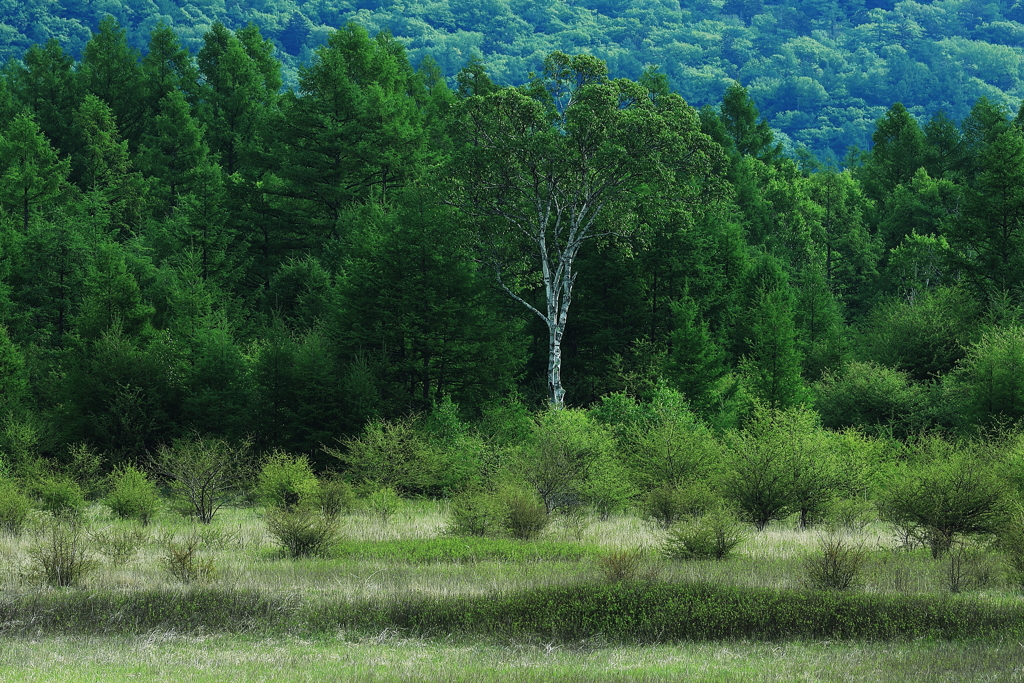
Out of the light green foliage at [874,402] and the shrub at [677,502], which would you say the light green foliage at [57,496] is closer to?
the shrub at [677,502]

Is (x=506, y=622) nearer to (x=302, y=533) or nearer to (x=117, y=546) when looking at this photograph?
(x=302, y=533)

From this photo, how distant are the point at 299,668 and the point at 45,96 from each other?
209 ft

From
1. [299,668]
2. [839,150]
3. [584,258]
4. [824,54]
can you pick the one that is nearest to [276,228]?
[584,258]

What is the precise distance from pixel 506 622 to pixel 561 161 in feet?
85.0

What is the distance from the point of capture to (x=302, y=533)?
58.6ft

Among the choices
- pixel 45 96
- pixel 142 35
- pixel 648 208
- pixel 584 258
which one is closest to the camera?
pixel 648 208

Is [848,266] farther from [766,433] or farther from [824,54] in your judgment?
[824,54]

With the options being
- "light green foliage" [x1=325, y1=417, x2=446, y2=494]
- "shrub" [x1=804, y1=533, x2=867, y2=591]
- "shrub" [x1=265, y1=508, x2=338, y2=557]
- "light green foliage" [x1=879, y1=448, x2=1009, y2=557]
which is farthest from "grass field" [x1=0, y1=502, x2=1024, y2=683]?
"light green foliage" [x1=325, y1=417, x2=446, y2=494]

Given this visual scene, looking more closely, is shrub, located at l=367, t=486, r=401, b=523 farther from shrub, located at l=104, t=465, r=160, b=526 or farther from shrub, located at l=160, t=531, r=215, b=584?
shrub, located at l=160, t=531, r=215, b=584

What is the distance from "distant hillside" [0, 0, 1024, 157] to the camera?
12375 centimetres

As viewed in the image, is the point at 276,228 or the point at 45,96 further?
the point at 45,96

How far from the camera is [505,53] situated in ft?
478

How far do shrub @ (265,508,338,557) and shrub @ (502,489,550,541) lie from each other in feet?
12.6

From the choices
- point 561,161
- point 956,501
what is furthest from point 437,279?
point 956,501
